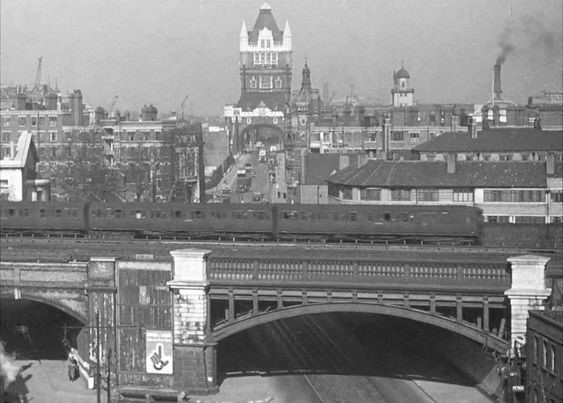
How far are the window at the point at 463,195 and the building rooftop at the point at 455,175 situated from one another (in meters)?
0.42

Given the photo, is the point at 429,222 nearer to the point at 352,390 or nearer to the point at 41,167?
the point at 352,390

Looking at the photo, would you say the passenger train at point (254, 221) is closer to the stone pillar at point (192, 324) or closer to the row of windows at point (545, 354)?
the stone pillar at point (192, 324)

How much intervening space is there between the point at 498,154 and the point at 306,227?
1119 inches

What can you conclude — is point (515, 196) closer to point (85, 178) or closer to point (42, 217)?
point (42, 217)

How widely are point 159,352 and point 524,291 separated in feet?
43.1

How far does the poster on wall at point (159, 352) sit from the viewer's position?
141 feet

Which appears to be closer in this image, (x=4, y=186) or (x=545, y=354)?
(x=545, y=354)

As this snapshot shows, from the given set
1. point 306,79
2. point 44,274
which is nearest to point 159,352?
point 44,274

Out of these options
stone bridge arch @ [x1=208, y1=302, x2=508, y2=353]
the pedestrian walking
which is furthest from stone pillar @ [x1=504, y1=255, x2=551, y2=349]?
the pedestrian walking

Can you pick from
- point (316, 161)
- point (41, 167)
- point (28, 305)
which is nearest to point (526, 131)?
point (316, 161)

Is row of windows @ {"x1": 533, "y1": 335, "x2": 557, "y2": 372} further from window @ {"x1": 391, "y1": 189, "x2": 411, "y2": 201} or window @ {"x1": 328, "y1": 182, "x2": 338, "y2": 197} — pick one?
window @ {"x1": 328, "y1": 182, "x2": 338, "y2": 197}

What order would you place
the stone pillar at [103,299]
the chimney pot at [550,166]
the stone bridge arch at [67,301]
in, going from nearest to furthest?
the stone pillar at [103,299]
the stone bridge arch at [67,301]
the chimney pot at [550,166]

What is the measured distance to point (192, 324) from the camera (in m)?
42.6

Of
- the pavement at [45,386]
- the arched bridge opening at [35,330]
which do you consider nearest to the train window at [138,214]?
the arched bridge opening at [35,330]
